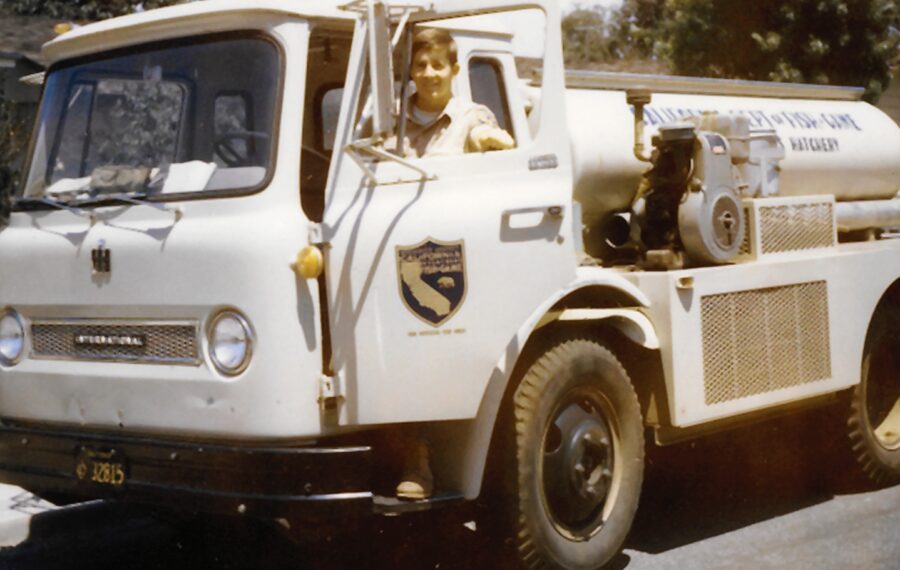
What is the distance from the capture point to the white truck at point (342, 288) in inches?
196

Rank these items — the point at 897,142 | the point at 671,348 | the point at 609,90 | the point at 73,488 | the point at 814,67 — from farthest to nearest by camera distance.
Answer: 1. the point at 814,67
2. the point at 897,142
3. the point at 609,90
4. the point at 671,348
5. the point at 73,488

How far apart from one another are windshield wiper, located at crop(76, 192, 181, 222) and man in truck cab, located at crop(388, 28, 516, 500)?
883 millimetres

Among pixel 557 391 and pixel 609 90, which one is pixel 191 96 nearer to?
pixel 557 391

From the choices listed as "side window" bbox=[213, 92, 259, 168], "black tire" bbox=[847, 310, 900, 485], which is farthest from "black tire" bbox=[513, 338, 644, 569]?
"black tire" bbox=[847, 310, 900, 485]

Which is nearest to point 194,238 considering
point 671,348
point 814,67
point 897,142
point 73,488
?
point 73,488

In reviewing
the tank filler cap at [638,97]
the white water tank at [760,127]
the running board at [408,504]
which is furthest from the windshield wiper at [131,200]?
the tank filler cap at [638,97]

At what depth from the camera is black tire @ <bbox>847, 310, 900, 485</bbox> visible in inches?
297

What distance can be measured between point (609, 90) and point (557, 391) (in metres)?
2.17

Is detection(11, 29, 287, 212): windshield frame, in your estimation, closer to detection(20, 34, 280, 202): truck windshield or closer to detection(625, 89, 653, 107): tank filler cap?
detection(20, 34, 280, 202): truck windshield

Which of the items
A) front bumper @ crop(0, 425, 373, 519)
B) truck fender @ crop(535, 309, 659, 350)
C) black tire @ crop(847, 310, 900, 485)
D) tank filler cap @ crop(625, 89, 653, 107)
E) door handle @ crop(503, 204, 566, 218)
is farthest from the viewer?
black tire @ crop(847, 310, 900, 485)

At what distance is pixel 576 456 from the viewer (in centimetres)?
573

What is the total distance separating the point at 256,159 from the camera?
5199 mm

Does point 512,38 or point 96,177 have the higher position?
point 512,38

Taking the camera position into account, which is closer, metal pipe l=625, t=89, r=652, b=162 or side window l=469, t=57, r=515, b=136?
side window l=469, t=57, r=515, b=136
